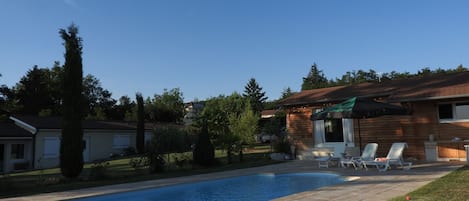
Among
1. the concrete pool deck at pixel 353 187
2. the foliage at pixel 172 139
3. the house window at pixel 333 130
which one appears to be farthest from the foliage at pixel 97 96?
the concrete pool deck at pixel 353 187

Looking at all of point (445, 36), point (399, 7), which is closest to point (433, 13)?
point (399, 7)

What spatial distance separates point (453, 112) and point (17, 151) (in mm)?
27544

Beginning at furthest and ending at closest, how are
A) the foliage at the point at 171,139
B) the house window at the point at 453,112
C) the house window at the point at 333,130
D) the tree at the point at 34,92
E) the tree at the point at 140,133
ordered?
the tree at the point at 34,92
the tree at the point at 140,133
the foliage at the point at 171,139
the house window at the point at 333,130
the house window at the point at 453,112

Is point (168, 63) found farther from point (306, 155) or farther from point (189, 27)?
point (306, 155)

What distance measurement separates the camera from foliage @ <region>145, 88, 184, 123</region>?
51688 mm

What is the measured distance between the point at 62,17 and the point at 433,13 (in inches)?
683

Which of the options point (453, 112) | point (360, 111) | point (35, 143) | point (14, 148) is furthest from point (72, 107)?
point (453, 112)

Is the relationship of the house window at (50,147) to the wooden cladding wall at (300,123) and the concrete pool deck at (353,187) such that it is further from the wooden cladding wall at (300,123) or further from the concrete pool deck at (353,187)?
the wooden cladding wall at (300,123)

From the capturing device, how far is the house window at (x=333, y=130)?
18797 millimetres

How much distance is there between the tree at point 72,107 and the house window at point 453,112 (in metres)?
15.2

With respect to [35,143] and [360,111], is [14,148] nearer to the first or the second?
[35,143]

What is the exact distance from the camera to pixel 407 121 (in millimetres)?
16750

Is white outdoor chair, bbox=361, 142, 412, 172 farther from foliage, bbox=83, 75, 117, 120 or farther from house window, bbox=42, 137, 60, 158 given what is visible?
foliage, bbox=83, 75, 117, 120

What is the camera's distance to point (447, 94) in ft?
49.3
